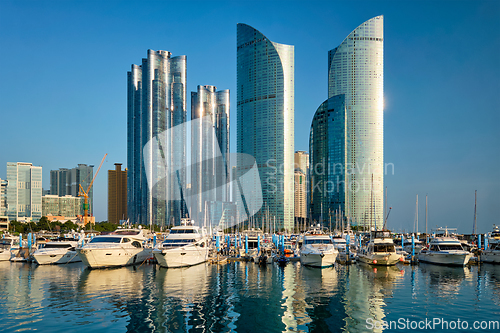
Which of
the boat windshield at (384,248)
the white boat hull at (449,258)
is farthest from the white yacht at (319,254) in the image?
A: the white boat hull at (449,258)

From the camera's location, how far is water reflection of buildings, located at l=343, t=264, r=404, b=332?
77.4ft

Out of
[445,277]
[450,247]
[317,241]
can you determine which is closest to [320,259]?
[317,241]

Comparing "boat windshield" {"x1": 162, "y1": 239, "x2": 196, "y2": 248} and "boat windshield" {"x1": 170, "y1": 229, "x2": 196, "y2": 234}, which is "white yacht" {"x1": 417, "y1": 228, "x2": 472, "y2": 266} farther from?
"boat windshield" {"x1": 170, "y1": 229, "x2": 196, "y2": 234}

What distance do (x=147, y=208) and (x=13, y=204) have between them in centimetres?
7754

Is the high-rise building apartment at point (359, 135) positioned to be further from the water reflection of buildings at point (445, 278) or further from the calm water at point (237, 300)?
the calm water at point (237, 300)

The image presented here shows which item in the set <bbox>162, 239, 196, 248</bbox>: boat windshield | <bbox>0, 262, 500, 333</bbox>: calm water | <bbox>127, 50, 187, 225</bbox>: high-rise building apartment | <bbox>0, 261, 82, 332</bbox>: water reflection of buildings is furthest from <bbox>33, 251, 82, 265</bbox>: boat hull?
<bbox>127, 50, 187, 225</bbox>: high-rise building apartment

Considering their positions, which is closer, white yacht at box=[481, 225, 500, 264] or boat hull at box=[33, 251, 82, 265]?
boat hull at box=[33, 251, 82, 265]

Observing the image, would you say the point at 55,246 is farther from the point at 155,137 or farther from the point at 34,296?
the point at 155,137

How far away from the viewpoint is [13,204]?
639 ft

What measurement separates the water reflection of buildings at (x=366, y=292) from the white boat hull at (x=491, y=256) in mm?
16140

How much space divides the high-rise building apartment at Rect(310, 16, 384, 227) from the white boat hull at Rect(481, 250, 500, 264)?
398 feet

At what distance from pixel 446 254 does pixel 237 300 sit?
115 ft

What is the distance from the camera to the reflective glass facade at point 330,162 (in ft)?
609

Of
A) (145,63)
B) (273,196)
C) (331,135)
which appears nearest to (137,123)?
(145,63)
